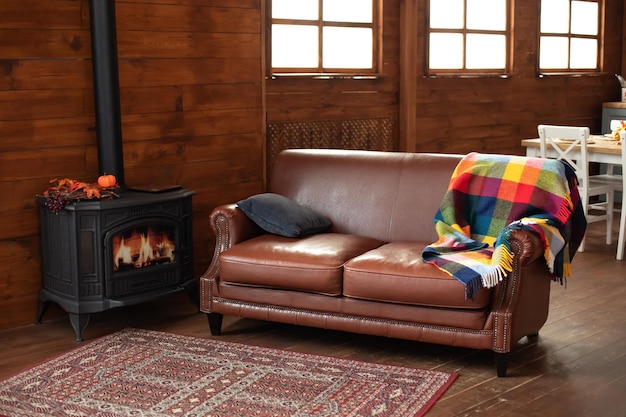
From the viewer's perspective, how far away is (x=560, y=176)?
405 centimetres

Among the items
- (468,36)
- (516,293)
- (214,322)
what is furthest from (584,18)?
(214,322)

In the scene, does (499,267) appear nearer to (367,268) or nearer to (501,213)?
(501,213)

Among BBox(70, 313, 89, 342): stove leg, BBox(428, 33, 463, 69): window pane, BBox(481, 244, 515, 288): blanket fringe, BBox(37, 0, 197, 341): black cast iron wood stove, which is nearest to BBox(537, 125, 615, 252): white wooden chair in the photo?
BBox(428, 33, 463, 69): window pane

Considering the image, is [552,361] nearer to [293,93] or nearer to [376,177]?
[376,177]

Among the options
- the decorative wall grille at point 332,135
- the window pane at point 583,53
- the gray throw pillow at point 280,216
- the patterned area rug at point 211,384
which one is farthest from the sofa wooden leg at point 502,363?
the window pane at point 583,53

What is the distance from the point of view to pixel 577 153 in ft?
20.4

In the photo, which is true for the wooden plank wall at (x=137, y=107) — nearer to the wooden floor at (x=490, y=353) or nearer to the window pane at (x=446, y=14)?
the wooden floor at (x=490, y=353)

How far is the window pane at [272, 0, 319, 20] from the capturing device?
19.0 ft

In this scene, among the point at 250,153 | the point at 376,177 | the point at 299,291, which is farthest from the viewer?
the point at 250,153

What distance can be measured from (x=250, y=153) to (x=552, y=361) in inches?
88.3

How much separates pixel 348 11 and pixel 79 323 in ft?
9.83

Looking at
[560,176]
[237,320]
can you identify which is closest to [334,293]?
[237,320]

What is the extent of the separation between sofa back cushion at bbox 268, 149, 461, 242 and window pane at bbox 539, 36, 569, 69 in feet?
12.3

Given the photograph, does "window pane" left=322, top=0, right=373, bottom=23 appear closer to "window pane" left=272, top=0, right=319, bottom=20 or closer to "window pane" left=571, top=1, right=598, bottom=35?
"window pane" left=272, top=0, right=319, bottom=20
